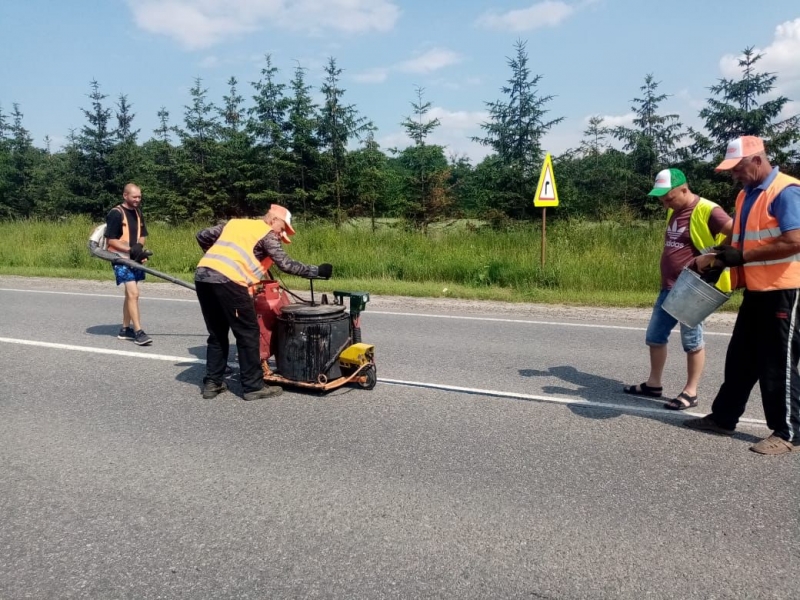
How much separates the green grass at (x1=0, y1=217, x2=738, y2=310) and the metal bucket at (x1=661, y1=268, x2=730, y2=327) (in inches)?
245

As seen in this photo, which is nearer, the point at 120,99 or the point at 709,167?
the point at 709,167

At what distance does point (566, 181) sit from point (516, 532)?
2228 centimetres

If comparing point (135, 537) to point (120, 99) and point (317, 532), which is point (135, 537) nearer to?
point (317, 532)

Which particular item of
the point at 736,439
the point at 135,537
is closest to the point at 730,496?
the point at 736,439

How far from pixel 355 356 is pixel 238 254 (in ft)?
4.41

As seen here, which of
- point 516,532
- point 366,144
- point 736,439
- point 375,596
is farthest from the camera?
point 366,144

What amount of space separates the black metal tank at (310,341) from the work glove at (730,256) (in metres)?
3.05

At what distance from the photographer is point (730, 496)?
12.0ft

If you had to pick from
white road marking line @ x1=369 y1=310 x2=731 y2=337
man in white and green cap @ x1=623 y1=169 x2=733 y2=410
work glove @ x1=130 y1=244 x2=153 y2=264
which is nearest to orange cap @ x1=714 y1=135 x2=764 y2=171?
man in white and green cap @ x1=623 y1=169 x2=733 y2=410

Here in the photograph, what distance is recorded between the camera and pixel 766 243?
13.8 ft

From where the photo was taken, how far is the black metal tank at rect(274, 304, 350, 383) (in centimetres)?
550

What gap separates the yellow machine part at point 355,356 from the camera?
5625 millimetres

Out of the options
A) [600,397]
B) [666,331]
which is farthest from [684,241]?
[600,397]

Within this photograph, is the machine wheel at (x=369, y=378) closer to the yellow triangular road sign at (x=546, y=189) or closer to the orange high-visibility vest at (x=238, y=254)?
the orange high-visibility vest at (x=238, y=254)
